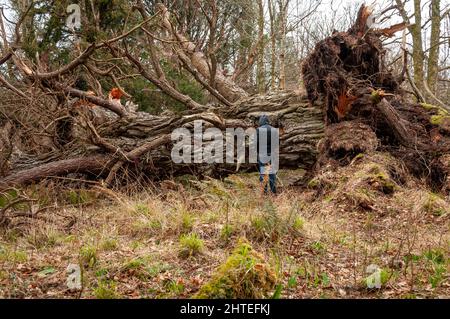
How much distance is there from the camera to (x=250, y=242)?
4742 millimetres

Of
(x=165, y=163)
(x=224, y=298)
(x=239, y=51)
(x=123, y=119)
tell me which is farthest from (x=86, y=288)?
(x=239, y=51)

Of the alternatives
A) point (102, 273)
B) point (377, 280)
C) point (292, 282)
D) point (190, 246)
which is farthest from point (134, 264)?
point (377, 280)

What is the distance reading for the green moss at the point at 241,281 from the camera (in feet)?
11.1

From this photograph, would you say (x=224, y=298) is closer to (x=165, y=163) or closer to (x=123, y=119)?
(x=165, y=163)

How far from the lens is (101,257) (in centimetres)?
442

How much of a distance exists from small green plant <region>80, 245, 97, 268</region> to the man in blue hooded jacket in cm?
447

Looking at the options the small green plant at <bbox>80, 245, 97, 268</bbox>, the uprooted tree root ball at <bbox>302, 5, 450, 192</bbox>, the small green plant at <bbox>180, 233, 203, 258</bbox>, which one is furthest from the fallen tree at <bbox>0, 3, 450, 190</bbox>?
the small green plant at <bbox>180, 233, 203, 258</bbox>

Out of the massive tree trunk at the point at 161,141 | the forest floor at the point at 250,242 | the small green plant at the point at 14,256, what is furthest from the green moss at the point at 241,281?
the massive tree trunk at the point at 161,141

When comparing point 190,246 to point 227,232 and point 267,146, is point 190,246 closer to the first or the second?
point 227,232

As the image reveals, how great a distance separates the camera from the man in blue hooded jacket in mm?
8438

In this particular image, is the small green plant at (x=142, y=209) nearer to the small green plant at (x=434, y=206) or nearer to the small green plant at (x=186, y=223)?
the small green plant at (x=186, y=223)

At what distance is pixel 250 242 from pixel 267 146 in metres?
4.00

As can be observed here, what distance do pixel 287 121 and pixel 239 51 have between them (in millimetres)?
9920
